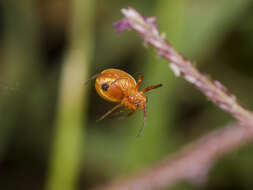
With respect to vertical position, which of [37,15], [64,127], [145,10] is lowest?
[64,127]

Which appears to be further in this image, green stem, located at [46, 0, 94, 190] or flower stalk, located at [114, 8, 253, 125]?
green stem, located at [46, 0, 94, 190]

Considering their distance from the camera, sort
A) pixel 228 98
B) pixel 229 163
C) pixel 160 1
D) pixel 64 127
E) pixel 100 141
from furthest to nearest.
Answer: pixel 100 141 → pixel 229 163 → pixel 160 1 → pixel 64 127 → pixel 228 98

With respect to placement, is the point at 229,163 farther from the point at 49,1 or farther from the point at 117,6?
the point at 49,1

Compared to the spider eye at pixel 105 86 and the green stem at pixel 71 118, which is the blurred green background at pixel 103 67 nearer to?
the green stem at pixel 71 118

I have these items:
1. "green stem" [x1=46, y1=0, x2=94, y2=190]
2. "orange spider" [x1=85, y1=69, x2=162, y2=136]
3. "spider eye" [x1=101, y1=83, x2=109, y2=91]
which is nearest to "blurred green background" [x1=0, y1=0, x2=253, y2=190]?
"green stem" [x1=46, y1=0, x2=94, y2=190]

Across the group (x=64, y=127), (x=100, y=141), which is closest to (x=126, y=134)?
(x=100, y=141)

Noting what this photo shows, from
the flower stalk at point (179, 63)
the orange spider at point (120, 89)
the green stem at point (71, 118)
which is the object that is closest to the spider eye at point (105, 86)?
the orange spider at point (120, 89)

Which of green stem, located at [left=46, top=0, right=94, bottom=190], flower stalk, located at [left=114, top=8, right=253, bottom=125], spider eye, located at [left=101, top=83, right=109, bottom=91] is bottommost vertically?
flower stalk, located at [left=114, top=8, right=253, bottom=125]

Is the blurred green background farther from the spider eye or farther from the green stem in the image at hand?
the spider eye
